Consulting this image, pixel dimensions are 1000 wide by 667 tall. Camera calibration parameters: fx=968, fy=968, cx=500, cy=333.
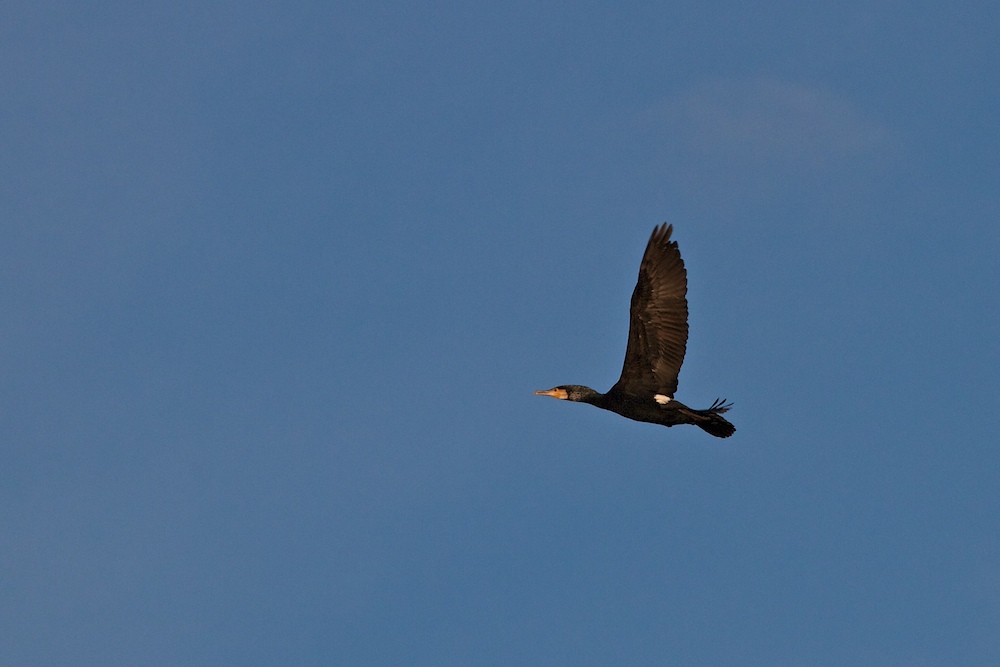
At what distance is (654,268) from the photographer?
24906 mm

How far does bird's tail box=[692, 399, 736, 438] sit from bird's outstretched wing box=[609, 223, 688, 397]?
1.36 meters

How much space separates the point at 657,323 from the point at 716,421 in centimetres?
293

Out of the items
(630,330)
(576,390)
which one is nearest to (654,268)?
(630,330)

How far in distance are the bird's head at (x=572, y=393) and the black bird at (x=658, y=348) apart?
529mm

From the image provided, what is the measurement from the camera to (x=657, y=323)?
25.1m

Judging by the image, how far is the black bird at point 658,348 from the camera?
2480 cm

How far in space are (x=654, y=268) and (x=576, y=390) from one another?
3.98 m

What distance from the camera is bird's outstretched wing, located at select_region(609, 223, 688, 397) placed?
24844 mm

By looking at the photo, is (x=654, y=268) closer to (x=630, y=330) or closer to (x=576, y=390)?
(x=630, y=330)

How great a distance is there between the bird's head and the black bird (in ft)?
1.73

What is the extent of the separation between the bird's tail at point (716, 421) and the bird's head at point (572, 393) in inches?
121

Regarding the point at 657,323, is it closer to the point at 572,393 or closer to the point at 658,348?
the point at 658,348

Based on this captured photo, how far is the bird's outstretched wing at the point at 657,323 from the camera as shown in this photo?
24844mm

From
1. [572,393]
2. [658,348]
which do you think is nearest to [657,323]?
[658,348]
